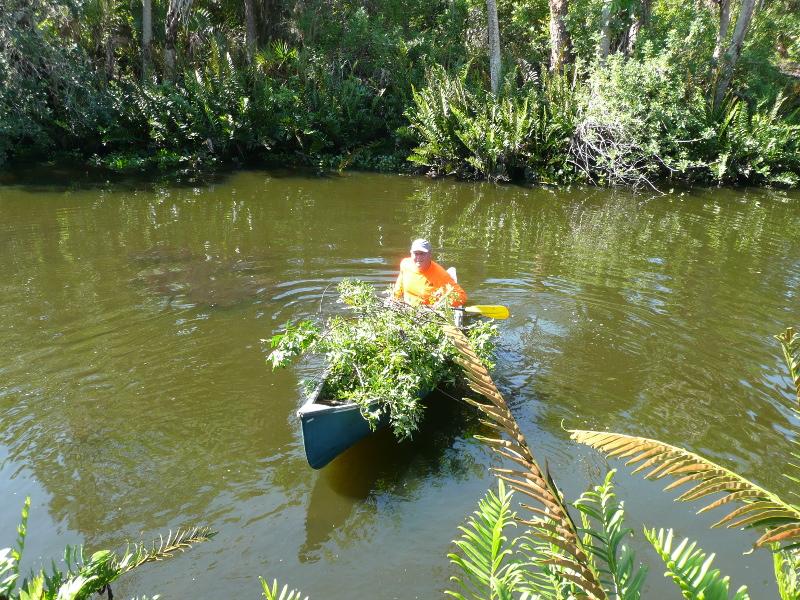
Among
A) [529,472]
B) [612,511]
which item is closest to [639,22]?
[612,511]

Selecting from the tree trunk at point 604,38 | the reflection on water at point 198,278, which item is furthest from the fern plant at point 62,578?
the tree trunk at point 604,38

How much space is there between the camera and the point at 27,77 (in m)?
17.8

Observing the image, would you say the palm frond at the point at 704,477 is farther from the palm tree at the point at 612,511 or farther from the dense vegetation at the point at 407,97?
the dense vegetation at the point at 407,97

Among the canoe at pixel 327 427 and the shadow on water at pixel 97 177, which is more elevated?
the shadow on water at pixel 97 177

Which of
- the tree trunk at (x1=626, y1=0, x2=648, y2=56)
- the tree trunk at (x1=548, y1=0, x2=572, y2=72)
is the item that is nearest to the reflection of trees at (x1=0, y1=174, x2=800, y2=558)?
the tree trunk at (x1=548, y1=0, x2=572, y2=72)

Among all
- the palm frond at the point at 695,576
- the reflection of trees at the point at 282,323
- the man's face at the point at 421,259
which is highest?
the palm frond at the point at 695,576

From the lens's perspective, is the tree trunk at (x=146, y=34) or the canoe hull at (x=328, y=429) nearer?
the canoe hull at (x=328, y=429)

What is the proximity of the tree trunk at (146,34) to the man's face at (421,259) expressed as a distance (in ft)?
53.0

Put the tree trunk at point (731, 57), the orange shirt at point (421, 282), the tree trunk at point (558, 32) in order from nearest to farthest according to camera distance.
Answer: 1. the orange shirt at point (421, 282)
2. the tree trunk at point (731, 57)
3. the tree trunk at point (558, 32)

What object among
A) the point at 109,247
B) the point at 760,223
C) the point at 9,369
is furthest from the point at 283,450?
the point at 760,223

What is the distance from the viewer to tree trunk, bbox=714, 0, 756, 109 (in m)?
19.5

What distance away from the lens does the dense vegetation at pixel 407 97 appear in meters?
18.1

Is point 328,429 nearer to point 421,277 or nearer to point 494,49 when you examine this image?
point 421,277

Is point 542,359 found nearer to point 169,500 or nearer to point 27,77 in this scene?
point 169,500
